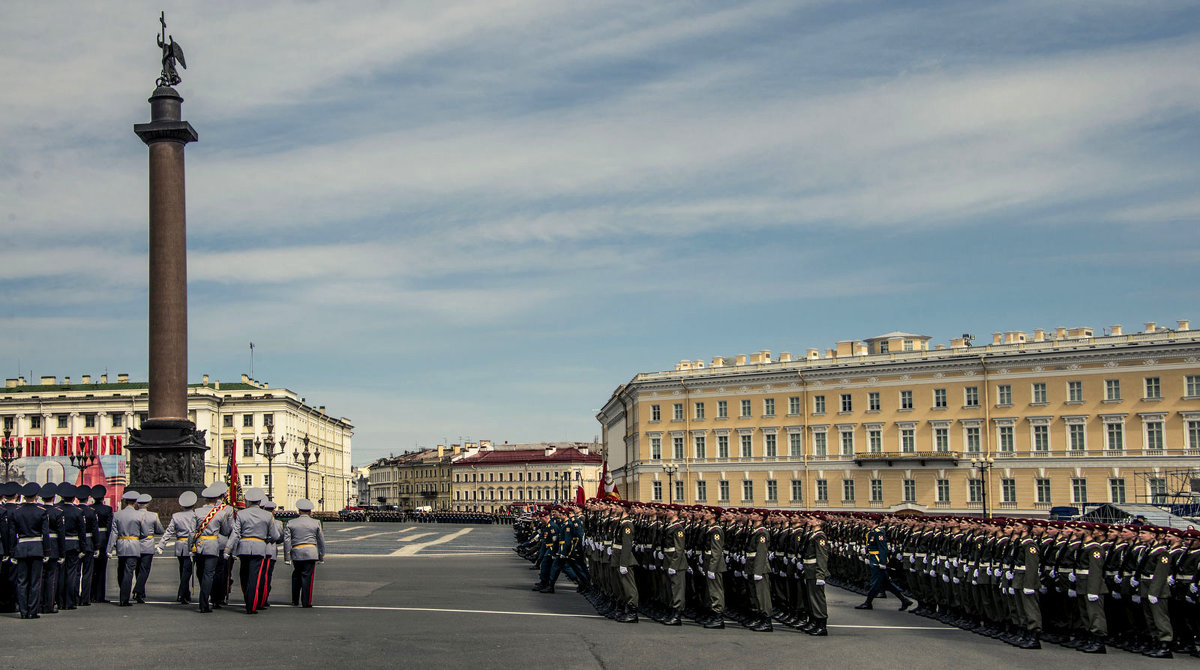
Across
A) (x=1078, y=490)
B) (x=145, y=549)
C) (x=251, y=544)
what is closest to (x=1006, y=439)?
(x=1078, y=490)

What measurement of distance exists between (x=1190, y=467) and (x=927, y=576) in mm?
48364

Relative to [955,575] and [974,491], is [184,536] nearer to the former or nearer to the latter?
[955,575]

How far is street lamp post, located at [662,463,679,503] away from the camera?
7412 cm

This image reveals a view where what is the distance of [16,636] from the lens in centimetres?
1451

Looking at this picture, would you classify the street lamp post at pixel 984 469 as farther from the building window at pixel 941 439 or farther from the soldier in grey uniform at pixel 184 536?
the soldier in grey uniform at pixel 184 536

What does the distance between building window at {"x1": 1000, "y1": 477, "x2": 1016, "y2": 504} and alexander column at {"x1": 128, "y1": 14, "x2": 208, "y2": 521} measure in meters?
45.4

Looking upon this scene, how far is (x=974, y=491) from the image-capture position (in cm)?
6888

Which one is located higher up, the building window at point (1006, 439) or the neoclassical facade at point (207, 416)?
the neoclassical facade at point (207, 416)

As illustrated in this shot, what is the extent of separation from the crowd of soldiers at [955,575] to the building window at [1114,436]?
162ft

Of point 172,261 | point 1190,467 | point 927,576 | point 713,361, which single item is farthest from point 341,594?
point 713,361

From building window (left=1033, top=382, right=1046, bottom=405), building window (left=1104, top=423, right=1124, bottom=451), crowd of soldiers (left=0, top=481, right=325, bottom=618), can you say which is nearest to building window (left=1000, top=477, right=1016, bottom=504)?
building window (left=1033, top=382, right=1046, bottom=405)

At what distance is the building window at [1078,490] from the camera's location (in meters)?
65.5

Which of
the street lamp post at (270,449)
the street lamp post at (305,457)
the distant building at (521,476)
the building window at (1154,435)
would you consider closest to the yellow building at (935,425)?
the building window at (1154,435)

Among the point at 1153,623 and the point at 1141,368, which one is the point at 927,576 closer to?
the point at 1153,623
